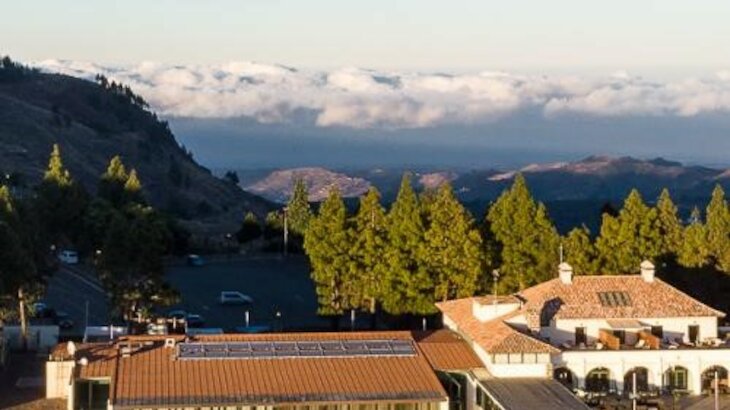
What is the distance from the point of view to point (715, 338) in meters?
47.6

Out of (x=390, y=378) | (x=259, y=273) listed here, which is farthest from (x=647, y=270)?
(x=259, y=273)

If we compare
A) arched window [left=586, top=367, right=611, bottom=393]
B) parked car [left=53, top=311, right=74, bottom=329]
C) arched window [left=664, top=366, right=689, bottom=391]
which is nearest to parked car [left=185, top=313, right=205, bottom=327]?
parked car [left=53, top=311, right=74, bottom=329]

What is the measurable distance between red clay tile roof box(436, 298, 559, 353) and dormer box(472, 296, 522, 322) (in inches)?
11.2

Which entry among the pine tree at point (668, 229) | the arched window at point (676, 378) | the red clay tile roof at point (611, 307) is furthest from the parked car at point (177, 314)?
the arched window at point (676, 378)

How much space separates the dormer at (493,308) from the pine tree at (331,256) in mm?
11765

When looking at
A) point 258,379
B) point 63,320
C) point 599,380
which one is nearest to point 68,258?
point 63,320

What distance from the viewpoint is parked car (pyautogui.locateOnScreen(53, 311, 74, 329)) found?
195 ft

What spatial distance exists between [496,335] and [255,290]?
34.5 m

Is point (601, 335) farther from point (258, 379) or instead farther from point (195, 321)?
point (195, 321)

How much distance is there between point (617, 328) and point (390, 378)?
35.0ft

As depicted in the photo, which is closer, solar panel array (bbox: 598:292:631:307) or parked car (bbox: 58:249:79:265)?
solar panel array (bbox: 598:292:631:307)

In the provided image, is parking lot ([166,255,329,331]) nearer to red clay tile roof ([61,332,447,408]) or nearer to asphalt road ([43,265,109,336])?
asphalt road ([43,265,109,336])

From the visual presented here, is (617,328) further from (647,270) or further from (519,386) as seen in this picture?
(519,386)

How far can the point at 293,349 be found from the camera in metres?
42.9
